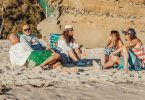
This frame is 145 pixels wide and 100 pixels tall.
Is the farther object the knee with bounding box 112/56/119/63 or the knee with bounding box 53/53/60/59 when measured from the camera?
the knee with bounding box 112/56/119/63

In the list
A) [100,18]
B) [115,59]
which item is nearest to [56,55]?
[115,59]

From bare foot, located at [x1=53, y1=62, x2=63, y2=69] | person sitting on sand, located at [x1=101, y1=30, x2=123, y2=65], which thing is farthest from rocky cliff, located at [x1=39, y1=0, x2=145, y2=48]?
bare foot, located at [x1=53, y1=62, x2=63, y2=69]

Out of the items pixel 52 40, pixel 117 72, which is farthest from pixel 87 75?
pixel 52 40

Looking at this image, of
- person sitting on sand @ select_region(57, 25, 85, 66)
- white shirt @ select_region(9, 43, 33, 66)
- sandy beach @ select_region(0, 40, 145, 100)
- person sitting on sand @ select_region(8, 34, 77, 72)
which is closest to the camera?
sandy beach @ select_region(0, 40, 145, 100)

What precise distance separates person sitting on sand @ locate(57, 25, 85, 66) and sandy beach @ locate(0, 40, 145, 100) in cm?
78

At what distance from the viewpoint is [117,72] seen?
379 inches

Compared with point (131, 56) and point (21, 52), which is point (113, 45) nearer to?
point (131, 56)

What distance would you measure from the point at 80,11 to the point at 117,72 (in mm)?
6725

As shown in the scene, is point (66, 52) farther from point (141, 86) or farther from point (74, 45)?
point (141, 86)

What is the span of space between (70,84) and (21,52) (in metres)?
2.20

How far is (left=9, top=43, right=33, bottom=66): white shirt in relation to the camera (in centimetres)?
997

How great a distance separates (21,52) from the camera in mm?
9969

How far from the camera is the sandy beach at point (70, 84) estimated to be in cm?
712

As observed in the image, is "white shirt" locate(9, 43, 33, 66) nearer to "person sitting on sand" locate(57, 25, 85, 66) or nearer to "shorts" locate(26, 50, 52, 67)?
"shorts" locate(26, 50, 52, 67)
